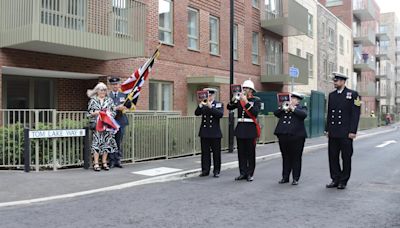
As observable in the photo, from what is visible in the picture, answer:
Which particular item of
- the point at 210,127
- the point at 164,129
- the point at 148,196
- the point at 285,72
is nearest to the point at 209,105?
the point at 210,127

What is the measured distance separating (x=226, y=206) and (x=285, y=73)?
17986 millimetres

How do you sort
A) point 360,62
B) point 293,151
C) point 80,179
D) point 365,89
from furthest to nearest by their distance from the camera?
1. point 365,89
2. point 360,62
3. point 80,179
4. point 293,151

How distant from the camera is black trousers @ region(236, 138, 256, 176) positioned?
9094 millimetres

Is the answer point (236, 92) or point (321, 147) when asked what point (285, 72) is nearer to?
point (321, 147)

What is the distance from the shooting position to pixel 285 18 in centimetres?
2280

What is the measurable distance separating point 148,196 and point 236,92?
275 cm

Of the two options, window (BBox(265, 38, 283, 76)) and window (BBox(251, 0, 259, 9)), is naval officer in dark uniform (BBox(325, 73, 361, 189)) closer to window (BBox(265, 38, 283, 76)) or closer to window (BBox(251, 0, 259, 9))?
window (BBox(251, 0, 259, 9))

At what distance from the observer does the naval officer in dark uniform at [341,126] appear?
8133 millimetres

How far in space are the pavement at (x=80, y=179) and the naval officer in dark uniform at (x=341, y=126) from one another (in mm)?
3133

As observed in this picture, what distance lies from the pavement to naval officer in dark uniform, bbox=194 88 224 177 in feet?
2.14

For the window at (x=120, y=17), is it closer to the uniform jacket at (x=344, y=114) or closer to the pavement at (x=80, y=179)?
the pavement at (x=80, y=179)

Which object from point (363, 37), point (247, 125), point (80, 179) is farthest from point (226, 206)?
point (363, 37)

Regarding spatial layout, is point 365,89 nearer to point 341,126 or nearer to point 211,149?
point 211,149

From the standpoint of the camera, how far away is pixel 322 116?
79.1 feet
